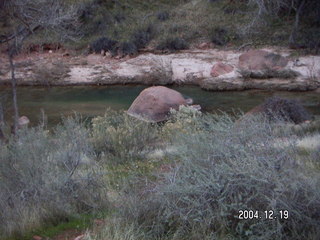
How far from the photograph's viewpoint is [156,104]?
56.9ft

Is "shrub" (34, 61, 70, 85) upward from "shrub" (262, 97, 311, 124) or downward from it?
downward

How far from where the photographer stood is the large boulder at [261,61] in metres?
22.8

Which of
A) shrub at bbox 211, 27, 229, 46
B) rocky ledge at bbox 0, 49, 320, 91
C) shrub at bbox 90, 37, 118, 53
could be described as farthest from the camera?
shrub at bbox 90, 37, 118, 53

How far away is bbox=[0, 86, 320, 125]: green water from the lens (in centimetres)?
1898

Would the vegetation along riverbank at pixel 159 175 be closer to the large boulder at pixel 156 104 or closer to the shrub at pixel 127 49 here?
the large boulder at pixel 156 104

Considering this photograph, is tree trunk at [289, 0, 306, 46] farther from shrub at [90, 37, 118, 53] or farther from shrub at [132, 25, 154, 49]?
shrub at [90, 37, 118, 53]

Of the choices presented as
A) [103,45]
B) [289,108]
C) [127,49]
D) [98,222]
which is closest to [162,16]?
[127,49]

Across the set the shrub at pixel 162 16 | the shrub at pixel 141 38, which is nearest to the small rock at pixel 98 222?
the shrub at pixel 141 38

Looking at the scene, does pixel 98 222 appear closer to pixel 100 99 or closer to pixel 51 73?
pixel 100 99

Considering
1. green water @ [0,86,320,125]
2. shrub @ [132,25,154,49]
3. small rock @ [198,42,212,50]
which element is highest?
shrub @ [132,25,154,49]

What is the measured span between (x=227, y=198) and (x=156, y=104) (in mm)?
12933

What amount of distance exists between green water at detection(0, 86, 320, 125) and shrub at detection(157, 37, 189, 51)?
4.30m

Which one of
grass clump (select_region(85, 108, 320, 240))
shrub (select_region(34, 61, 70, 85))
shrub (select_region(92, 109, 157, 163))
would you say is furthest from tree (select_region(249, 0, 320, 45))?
grass clump (select_region(85, 108, 320, 240))

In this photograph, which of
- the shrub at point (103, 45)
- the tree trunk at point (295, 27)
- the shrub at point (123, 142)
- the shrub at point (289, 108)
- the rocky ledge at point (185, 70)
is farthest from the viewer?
the shrub at point (103, 45)
